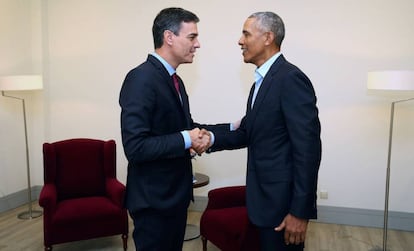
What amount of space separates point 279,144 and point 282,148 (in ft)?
0.07

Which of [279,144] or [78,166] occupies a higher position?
[279,144]

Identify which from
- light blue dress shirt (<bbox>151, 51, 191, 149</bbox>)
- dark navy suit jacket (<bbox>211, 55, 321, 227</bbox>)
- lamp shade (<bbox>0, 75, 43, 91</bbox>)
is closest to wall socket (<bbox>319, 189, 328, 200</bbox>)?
dark navy suit jacket (<bbox>211, 55, 321, 227</bbox>)

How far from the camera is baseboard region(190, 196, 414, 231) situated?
3846 mm

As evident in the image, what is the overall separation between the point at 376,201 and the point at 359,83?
1.19m

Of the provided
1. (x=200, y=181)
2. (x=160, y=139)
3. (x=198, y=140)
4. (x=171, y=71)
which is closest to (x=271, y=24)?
(x=171, y=71)

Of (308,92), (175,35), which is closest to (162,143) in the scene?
(175,35)

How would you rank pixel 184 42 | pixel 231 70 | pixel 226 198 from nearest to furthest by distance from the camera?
1. pixel 184 42
2. pixel 226 198
3. pixel 231 70

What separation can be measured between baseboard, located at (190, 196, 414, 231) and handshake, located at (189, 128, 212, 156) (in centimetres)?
258

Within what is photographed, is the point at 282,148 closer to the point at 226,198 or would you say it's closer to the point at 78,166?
the point at 226,198

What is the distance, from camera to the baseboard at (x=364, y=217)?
385 centimetres

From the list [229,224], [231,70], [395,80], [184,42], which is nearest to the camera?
[184,42]

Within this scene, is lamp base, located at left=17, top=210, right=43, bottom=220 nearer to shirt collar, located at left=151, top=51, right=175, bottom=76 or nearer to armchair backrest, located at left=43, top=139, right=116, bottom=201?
armchair backrest, located at left=43, top=139, right=116, bottom=201

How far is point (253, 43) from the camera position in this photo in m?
1.92

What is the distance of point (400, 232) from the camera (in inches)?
150
